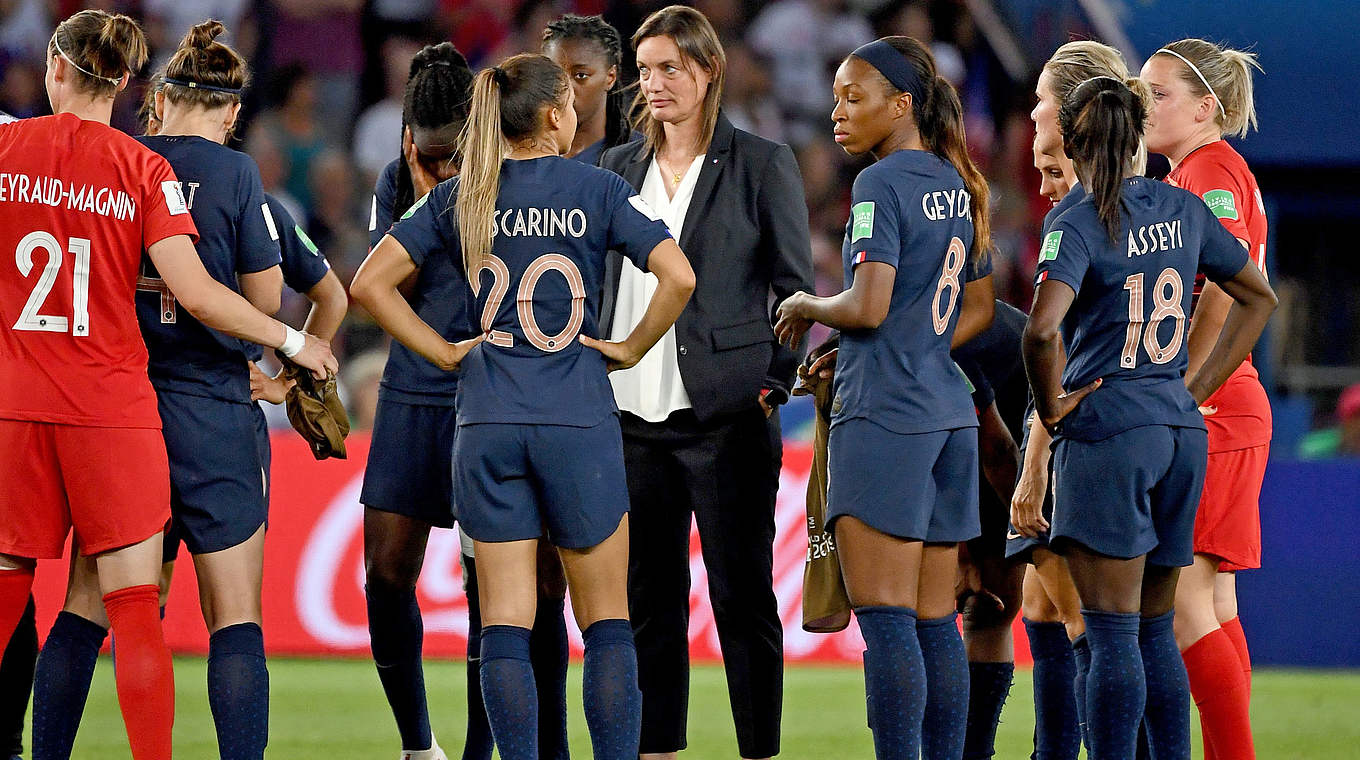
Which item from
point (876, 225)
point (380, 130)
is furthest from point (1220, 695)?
point (380, 130)

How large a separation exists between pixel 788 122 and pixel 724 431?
24.9ft

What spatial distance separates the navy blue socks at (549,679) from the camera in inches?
184

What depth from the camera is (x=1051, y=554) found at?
4441 millimetres

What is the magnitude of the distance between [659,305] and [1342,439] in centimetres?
730

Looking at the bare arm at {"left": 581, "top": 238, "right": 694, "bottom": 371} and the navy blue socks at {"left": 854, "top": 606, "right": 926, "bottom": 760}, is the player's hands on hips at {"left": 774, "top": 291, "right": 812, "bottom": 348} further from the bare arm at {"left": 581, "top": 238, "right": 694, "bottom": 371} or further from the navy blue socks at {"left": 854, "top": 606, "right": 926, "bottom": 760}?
the navy blue socks at {"left": 854, "top": 606, "right": 926, "bottom": 760}

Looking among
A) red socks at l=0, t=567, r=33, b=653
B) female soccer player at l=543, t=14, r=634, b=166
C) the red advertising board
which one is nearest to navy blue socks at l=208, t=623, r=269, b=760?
red socks at l=0, t=567, r=33, b=653

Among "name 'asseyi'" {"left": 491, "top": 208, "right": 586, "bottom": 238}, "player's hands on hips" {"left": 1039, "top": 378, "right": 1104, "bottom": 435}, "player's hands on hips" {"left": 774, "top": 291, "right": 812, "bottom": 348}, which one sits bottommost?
"player's hands on hips" {"left": 1039, "top": 378, "right": 1104, "bottom": 435}

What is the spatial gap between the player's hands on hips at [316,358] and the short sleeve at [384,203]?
1.98ft

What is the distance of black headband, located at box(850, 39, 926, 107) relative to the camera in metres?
4.12

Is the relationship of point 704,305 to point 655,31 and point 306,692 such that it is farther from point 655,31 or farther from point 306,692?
point 306,692

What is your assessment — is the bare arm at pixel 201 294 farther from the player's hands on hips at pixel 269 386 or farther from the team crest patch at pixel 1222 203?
the team crest patch at pixel 1222 203

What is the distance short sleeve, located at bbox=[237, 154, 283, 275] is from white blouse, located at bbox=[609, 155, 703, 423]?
1.09 metres

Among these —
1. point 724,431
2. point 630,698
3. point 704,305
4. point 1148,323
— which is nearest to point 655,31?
point 704,305

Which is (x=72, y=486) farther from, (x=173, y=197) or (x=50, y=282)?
(x=173, y=197)
